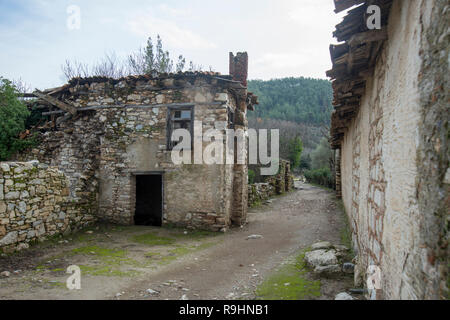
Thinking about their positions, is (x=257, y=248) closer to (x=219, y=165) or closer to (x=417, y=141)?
(x=219, y=165)

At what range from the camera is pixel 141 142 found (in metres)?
9.55

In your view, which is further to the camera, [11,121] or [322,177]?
[322,177]

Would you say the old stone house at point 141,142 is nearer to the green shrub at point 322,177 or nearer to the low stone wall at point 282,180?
the low stone wall at point 282,180

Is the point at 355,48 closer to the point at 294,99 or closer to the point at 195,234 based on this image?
the point at 195,234

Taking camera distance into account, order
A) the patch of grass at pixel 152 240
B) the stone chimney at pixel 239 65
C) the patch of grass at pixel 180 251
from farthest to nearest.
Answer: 1. the stone chimney at pixel 239 65
2. the patch of grass at pixel 152 240
3. the patch of grass at pixel 180 251

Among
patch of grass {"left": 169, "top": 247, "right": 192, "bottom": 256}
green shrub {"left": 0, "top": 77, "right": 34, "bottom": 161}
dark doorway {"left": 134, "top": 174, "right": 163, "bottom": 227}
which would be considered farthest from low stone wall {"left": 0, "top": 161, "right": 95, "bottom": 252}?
green shrub {"left": 0, "top": 77, "right": 34, "bottom": 161}

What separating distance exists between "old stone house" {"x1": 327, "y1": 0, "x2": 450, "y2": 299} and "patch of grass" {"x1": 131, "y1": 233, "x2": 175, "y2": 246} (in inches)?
212

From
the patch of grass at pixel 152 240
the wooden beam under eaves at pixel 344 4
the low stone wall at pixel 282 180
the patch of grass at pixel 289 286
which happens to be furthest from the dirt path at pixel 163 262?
the low stone wall at pixel 282 180

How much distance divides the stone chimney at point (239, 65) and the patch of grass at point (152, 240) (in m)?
5.96

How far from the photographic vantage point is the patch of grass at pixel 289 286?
4.09 metres

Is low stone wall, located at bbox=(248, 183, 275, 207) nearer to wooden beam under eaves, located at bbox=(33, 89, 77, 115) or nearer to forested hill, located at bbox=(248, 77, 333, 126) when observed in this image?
wooden beam under eaves, located at bbox=(33, 89, 77, 115)

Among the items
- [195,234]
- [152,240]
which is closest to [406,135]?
[152,240]

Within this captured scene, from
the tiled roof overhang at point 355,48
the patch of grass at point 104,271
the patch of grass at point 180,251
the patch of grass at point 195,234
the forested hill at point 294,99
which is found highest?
the forested hill at point 294,99

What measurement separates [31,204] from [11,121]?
17.0ft
